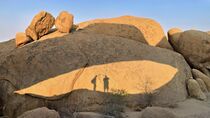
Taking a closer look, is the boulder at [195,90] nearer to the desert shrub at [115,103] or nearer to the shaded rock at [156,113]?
the desert shrub at [115,103]

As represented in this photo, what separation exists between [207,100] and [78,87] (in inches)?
179

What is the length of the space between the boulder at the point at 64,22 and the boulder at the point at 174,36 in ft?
14.9

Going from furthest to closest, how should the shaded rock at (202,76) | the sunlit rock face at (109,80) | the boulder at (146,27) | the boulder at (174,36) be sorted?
the boulder at (174,36), the boulder at (146,27), the shaded rock at (202,76), the sunlit rock face at (109,80)

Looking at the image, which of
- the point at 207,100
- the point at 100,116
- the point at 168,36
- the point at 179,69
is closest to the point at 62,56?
the point at 100,116

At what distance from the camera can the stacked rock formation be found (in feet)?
41.0

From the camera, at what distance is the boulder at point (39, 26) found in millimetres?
12500

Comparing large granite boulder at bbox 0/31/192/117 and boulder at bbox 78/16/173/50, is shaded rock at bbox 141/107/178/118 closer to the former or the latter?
large granite boulder at bbox 0/31/192/117

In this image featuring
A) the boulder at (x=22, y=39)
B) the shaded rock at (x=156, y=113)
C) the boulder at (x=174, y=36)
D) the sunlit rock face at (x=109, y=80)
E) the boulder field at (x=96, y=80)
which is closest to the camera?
the shaded rock at (x=156, y=113)

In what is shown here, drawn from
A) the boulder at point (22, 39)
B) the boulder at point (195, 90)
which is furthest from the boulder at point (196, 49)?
the boulder at point (22, 39)

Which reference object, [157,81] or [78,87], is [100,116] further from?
[157,81]

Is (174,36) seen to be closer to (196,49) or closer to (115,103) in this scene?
(196,49)

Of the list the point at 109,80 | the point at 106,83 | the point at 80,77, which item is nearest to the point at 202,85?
the point at 109,80

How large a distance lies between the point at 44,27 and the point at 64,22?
837 mm

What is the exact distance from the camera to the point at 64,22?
499 inches
